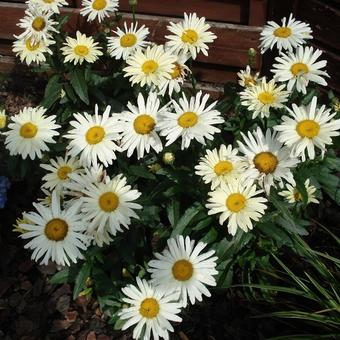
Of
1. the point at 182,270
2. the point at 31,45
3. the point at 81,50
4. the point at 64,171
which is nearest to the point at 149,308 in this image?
the point at 182,270

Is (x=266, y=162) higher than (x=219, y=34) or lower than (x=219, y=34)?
lower

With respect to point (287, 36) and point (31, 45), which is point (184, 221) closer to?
point (287, 36)

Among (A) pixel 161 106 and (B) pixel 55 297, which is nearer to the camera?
(A) pixel 161 106

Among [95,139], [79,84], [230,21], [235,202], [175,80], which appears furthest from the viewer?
[230,21]

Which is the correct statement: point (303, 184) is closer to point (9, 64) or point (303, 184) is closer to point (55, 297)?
point (55, 297)

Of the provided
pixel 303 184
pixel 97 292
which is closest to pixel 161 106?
pixel 303 184

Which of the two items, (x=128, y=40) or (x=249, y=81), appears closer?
(x=249, y=81)

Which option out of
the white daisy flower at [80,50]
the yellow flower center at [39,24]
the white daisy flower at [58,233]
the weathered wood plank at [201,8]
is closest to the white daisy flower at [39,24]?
the yellow flower center at [39,24]

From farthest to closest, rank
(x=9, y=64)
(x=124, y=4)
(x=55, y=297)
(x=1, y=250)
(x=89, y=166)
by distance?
(x=9, y=64) < (x=124, y=4) < (x=1, y=250) < (x=55, y=297) < (x=89, y=166)
